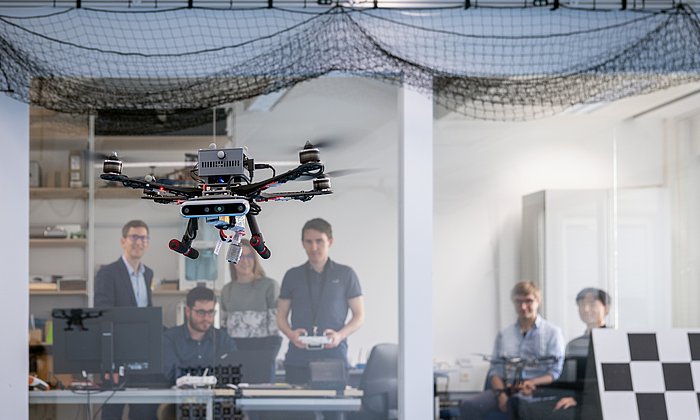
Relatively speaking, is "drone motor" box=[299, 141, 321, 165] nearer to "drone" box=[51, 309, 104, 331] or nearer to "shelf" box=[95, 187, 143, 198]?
"shelf" box=[95, 187, 143, 198]

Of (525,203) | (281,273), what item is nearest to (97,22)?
(281,273)

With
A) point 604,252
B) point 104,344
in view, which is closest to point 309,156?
point 104,344

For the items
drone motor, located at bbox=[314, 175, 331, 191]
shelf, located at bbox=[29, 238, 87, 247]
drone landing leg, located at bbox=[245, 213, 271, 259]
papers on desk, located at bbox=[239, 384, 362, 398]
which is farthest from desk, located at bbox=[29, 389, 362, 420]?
drone motor, located at bbox=[314, 175, 331, 191]

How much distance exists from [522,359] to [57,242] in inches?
109

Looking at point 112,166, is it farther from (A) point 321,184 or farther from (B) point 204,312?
(B) point 204,312

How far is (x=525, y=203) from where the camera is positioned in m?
5.69

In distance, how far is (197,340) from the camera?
18.2 ft

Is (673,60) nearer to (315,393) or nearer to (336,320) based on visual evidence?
(336,320)

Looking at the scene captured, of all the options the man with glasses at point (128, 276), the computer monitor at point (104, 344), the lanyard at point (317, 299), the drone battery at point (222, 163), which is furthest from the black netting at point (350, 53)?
the drone battery at point (222, 163)

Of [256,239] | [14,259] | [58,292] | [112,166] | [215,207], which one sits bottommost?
[58,292]

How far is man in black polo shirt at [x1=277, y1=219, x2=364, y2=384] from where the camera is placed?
5.57 metres

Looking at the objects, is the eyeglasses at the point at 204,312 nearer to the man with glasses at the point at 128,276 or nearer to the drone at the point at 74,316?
the man with glasses at the point at 128,276

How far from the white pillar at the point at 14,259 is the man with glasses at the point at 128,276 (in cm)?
43

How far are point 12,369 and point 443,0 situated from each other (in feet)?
10.5
